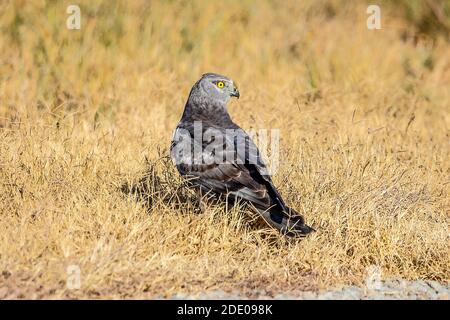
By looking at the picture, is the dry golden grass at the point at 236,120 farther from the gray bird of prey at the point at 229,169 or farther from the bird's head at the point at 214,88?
the bird's head at the point at 214,88

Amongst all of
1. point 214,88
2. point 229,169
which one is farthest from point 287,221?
point 214,88

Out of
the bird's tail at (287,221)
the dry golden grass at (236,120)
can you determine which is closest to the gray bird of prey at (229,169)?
the bird's tail at (287,221)

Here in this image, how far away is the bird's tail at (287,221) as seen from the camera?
18.8ft

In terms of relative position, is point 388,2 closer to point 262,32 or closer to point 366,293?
point 262,32

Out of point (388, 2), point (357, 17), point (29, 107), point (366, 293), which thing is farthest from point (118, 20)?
point (366, 293)

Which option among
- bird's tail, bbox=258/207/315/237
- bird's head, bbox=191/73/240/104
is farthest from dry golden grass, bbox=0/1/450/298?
bird's head, bbox=191/73/240/104

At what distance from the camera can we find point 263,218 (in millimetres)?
5879

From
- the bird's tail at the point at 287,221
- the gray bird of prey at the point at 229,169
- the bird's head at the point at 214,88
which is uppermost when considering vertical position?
the bird's head at the point at 214,88

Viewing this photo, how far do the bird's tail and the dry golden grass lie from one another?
0.40ft

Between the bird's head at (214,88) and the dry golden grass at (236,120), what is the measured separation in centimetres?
68

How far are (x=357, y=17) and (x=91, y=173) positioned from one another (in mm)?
6312

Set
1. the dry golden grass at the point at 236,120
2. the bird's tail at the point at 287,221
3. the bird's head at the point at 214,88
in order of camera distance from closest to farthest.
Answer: the dry golden grass at the point at 236,120 → the bird's tail at the point at 287,221 → the bird's head at the point at 214,88

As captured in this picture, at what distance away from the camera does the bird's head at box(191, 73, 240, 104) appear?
664 cm

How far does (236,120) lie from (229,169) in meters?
2.44
